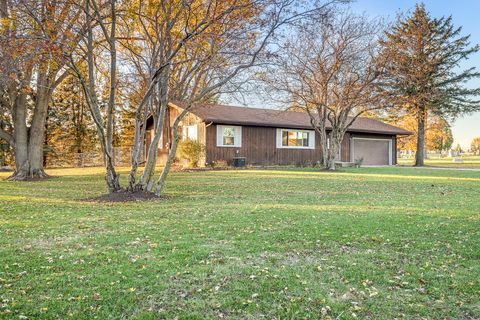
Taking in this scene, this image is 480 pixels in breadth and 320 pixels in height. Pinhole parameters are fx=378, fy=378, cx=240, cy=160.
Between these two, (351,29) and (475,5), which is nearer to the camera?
(475,5)

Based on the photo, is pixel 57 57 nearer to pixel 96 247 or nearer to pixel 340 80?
pixel 96 247

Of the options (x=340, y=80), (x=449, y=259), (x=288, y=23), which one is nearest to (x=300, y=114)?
(x=340, y=80)

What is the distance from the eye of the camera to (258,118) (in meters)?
23.8

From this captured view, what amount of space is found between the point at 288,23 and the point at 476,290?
278 inches

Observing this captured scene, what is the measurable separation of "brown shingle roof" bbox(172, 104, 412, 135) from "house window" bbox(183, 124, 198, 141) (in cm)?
101

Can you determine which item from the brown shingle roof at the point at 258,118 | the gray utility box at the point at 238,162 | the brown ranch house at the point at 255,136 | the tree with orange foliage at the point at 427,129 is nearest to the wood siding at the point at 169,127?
the brown ranch house at the point at 255,136

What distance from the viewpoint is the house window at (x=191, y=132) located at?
22.2m

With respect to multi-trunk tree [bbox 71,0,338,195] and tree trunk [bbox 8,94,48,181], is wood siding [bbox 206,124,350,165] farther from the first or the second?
multi-trunk tree [bbox 71,0,338,195]

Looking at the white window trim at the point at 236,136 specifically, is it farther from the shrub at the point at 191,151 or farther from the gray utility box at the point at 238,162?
the shrub at the point at 191,151

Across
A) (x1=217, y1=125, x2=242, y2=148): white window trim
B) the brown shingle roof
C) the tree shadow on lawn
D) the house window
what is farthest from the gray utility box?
the tree shadow on lawn

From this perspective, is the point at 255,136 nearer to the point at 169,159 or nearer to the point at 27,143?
the point at 27,143

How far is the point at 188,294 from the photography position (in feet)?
10.4

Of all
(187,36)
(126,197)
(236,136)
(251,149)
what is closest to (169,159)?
(126,197)

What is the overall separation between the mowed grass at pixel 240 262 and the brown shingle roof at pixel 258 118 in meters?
13.5
